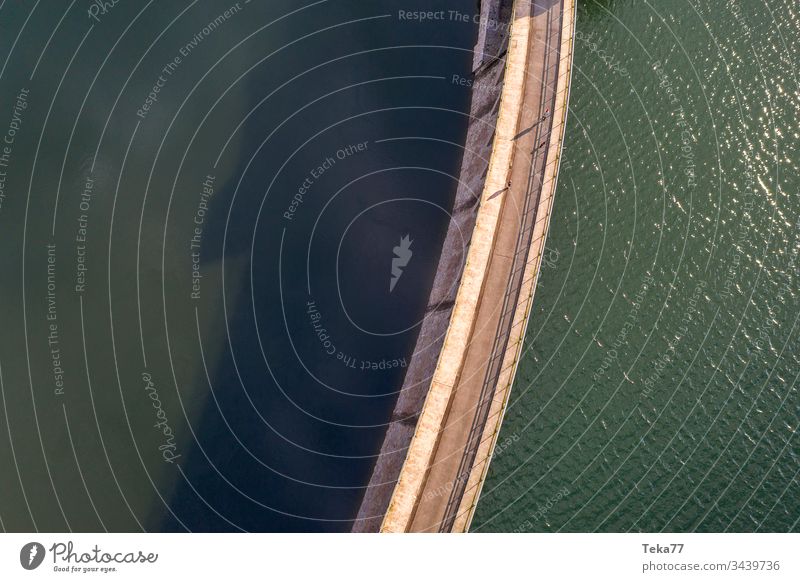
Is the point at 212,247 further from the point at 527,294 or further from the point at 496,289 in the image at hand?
the point at 527,294

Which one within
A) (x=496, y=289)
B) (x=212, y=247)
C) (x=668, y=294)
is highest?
(x=212, y=247)

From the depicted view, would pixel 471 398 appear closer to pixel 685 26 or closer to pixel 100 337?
pixel 100 337

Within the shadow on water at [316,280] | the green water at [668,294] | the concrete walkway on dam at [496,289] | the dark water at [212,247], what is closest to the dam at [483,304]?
the concrete walkway on dam at [496,289]

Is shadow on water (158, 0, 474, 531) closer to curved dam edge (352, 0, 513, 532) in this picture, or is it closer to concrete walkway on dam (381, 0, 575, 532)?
curved dam edge (352, 0, 513, 532)

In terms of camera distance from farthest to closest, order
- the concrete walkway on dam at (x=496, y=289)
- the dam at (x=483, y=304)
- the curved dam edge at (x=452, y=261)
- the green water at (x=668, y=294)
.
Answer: the curved dam edge at (x=452, y=261)
the green water at (x=668, y=294)
the dam at (x=483, y=304)
the concrete walkway on dam at (x=496, y=289)

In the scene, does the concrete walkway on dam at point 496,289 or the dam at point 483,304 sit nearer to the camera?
the concrete walkway on dam at point 496,289

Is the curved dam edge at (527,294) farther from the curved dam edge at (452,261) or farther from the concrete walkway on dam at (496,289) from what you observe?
the curved dam edge at (452,261)

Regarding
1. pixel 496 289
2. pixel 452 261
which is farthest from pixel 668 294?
pixel 452 261

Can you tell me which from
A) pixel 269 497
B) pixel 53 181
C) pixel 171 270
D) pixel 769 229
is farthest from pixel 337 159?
pixel 769 229
